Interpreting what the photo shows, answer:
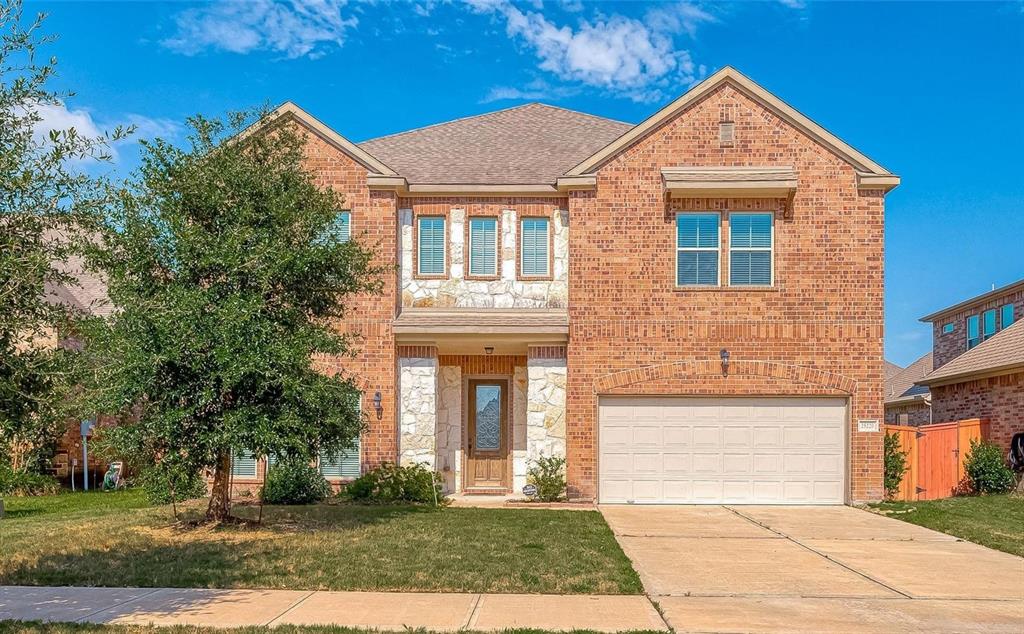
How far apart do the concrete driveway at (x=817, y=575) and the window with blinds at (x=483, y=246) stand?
586 cm

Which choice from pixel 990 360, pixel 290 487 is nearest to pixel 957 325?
pixel 990 360

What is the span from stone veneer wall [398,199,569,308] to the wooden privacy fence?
7.87 m

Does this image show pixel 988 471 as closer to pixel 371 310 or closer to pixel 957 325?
pixel 957 325

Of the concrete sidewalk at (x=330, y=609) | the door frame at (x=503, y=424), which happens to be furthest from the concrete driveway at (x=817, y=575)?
the door frame at (x=503, y=424)

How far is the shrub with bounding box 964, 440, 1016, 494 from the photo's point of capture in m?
18.6

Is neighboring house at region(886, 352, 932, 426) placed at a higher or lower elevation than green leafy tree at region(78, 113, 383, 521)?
lower

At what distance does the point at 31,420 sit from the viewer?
305 inches

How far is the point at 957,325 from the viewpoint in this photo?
1131 inches

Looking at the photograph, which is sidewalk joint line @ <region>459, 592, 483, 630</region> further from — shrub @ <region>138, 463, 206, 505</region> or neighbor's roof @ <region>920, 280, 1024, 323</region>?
neighbor's roof @ <region>920, 280, 1024, 323</region>

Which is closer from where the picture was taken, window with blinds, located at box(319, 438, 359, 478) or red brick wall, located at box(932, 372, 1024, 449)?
window with blinds, located at box(319, 438, 359, 478)

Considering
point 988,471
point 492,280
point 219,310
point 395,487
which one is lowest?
point 395,487

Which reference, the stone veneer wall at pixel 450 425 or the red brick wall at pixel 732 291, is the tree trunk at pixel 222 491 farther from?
the red brick wall at pixel 732 291

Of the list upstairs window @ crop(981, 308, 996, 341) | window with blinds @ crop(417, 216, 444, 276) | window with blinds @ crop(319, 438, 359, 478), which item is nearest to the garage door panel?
window with blinds @ crop(417, 216, 444, 276)

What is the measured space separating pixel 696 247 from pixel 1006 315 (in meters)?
13.2
